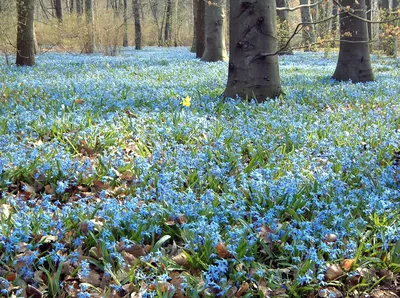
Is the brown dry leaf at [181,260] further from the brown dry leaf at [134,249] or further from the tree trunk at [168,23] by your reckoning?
the tree trunk at [168,23]

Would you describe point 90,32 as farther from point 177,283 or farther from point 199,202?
point 177,283

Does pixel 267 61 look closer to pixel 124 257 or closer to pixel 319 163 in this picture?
pixel 319 163

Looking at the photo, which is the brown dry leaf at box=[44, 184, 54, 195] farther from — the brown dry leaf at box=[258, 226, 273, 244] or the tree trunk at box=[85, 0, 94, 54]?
the tree trunk at box=[85, 0, 94, 54]

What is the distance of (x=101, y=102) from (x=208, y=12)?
8845 mm

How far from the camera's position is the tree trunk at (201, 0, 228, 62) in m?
13.5

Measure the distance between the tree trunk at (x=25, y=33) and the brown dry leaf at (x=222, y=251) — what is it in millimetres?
10768

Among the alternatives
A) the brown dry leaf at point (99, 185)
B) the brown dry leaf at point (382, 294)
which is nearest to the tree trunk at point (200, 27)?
the brown dry leaf at point (99, 185)

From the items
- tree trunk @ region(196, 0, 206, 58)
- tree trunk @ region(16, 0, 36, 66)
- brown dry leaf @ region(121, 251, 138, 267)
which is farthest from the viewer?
tree trunk @ region(196, 0, 206, 58)

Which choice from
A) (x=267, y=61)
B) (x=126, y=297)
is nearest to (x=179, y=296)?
(x=126, y=297)

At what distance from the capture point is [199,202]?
283 centimetres

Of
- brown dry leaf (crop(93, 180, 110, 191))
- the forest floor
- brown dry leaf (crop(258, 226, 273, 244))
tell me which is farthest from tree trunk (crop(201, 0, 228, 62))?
brown dry leaf (crop(258, 226, 273, 244))

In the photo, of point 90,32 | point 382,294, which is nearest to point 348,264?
point 382,294

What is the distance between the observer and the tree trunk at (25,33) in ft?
36.9

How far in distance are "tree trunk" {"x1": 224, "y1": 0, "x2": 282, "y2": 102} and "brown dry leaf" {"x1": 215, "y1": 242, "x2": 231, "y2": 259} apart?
13.1 ft
